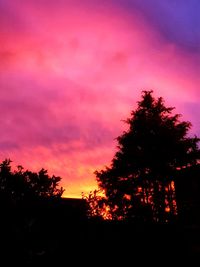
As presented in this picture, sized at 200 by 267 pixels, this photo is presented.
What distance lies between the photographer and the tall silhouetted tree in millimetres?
34875

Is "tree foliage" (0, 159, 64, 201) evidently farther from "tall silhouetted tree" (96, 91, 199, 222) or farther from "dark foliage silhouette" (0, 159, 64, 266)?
"tall silhouetted tree" (96, 91, 199, 222)

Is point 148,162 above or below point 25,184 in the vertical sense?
above

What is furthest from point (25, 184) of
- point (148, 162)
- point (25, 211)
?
point (148, 162)

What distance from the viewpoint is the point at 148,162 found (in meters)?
35.2

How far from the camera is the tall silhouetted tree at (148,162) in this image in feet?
114

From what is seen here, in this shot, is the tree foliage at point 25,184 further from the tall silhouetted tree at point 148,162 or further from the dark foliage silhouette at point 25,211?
the tall silhouetted tree at point 148,162

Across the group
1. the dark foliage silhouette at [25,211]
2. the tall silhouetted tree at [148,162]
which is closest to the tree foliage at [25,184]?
the dark foliage silhouette at [25,211]

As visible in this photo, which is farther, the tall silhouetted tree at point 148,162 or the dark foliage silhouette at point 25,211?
the tall silhouetted tree at point 148,162

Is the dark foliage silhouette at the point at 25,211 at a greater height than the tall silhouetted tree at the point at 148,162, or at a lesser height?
lesser

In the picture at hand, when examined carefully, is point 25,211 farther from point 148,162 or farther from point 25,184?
point 148,162

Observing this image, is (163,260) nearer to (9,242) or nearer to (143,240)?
(143,240)

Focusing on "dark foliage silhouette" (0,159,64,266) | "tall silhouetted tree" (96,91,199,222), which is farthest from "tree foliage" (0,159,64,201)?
"tall silhouetted tree" (96,91,199,222)

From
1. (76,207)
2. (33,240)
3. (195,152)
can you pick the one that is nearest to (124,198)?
(195,152)

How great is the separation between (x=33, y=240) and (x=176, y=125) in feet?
90.4
